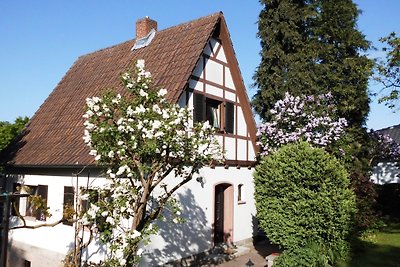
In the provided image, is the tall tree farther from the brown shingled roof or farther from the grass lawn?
the brown shingled roof

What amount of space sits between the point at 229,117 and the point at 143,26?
212 inches

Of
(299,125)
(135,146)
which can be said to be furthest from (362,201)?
(135,146)

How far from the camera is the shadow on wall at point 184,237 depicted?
32.2 feet

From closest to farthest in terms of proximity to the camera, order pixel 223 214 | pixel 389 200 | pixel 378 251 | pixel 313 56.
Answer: pixel 378 251 → pixel 223 214 → pixel 313 56 → pixel 389 200

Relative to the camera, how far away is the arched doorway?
13.0 meters

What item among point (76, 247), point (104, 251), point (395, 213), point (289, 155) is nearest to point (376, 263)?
point (289, 155)

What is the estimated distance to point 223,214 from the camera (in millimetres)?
13359

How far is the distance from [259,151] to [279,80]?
12.1 ft

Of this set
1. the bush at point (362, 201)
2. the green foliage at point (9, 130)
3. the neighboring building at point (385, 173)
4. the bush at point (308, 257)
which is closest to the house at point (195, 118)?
the green foliage at point (9, 130)

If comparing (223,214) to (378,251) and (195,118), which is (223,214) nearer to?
(195,118)

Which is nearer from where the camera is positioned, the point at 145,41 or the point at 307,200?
the point at 307,200

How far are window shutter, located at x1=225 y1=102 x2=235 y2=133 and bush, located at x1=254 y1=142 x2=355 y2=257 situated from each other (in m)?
3.17

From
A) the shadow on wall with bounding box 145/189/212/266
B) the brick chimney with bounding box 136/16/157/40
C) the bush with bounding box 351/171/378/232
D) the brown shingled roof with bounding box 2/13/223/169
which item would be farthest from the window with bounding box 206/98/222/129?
the bush with bounding box 351/171/378/232

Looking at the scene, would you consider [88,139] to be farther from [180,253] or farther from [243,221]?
[243,221]
